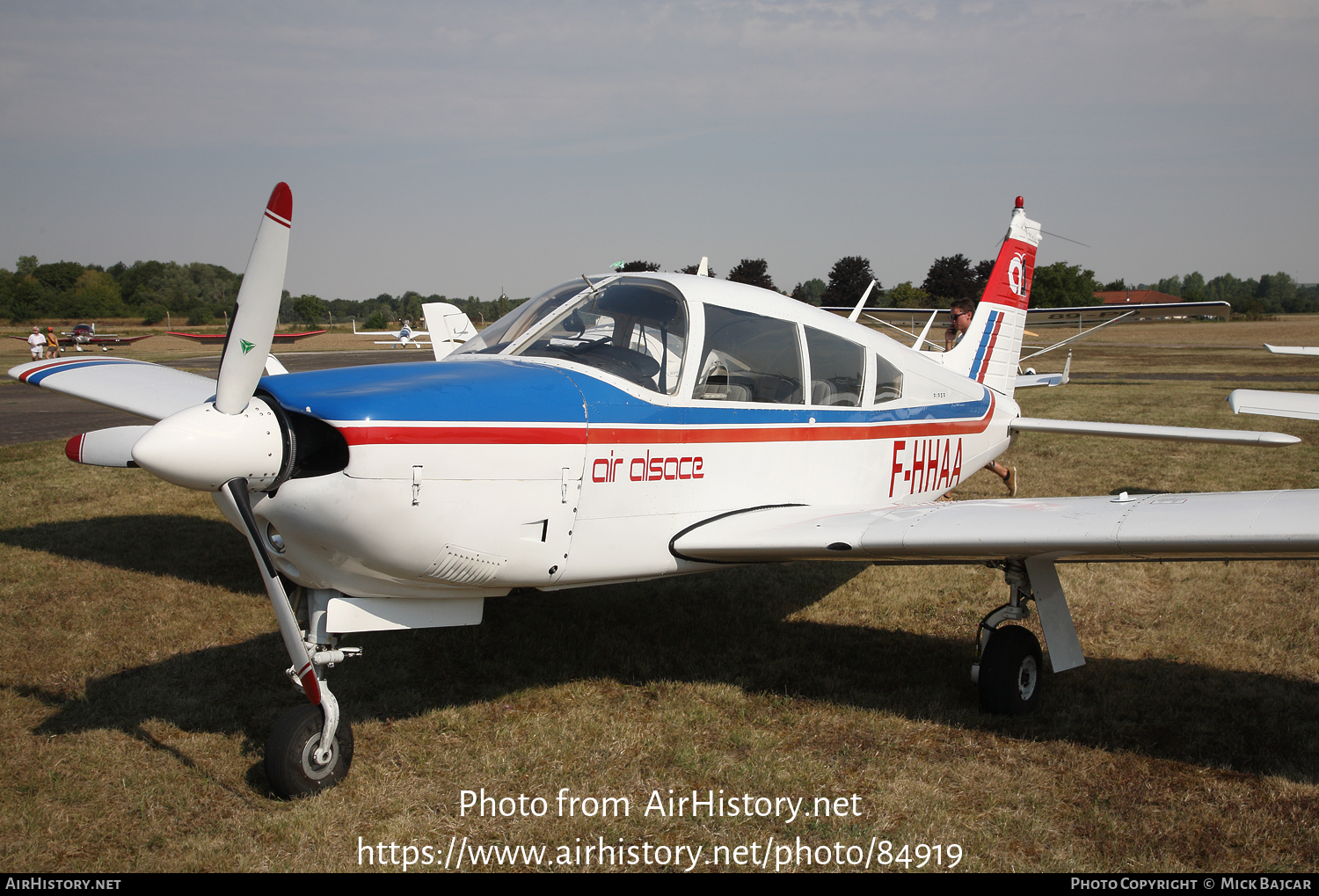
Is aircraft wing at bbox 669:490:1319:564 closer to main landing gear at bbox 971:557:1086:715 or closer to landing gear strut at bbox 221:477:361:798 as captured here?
main landing gear at bbox 971:557:1086:715

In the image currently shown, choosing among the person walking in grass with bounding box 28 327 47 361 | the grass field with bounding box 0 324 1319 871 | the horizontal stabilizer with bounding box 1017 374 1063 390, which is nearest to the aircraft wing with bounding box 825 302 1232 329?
the horizontal stabilizer with bounding box 1017 374 1063 390

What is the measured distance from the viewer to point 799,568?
7.21 metres

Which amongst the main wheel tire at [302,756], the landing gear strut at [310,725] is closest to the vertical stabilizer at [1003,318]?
the landing gear strut at [310,725]

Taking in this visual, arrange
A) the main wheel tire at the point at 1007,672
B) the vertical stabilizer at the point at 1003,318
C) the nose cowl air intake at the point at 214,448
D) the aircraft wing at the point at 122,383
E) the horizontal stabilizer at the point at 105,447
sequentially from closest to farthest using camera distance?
the nose cowl air intake at the point at 214,448, the main wheel tire at the point at 1007,672, the horizontal stabilizer at the point at 105,447, the aircraft wing at the point at 122,383, the vertical stabilizer at the point at 1003,318

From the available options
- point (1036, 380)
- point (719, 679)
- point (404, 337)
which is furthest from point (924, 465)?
point (404, 337)

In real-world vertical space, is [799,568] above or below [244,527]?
below

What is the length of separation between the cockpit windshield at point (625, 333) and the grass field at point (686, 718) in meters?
1.78

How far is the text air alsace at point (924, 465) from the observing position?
18.6 feet

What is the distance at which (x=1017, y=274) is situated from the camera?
787 centimetres

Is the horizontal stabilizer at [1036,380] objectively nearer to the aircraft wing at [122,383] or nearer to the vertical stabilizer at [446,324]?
the vertical stabilizer at [446,324]
